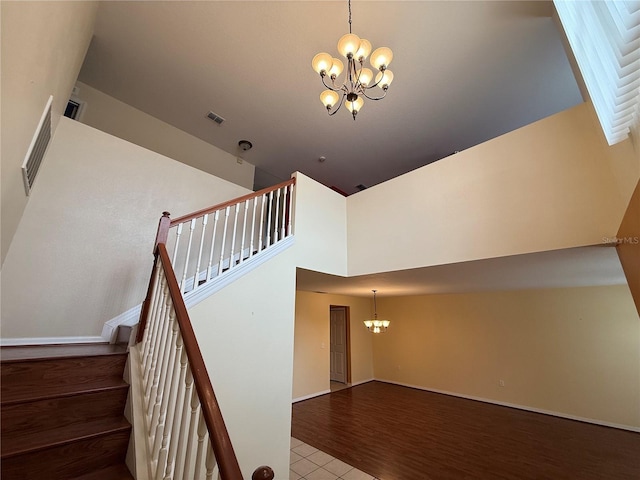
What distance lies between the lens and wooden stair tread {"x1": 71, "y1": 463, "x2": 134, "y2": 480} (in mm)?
1363

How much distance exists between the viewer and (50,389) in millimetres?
1608

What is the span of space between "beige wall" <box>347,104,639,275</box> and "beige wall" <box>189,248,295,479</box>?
1507 millimetres

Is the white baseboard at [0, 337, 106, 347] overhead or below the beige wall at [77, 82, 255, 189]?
below

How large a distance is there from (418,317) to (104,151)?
7.27m

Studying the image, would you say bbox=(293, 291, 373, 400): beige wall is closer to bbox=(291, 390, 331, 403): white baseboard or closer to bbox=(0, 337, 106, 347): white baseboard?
bbox=(291, 390, 331, 403): white baseboard

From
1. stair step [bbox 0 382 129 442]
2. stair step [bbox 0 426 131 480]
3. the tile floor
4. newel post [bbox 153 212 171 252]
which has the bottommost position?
the tile floor

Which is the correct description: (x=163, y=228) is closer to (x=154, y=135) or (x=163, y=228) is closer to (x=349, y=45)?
(x=349, y=45)

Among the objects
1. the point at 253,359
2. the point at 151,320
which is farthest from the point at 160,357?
the point at 253,359

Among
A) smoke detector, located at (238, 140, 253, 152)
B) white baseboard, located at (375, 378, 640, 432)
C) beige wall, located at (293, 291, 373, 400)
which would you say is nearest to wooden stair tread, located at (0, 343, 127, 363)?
smoke detector, located at (238, 140, 253, 152)

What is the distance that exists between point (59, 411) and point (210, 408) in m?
1.25

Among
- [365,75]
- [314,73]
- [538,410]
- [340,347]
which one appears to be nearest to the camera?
[365,75]

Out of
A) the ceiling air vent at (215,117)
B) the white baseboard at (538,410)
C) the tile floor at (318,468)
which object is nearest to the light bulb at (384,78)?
the ceiling air vent at (215,117)

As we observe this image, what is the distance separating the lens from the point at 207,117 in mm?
4293

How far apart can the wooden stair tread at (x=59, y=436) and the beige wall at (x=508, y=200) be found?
2.95 metres
